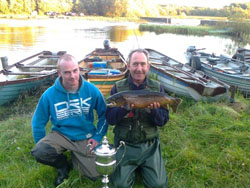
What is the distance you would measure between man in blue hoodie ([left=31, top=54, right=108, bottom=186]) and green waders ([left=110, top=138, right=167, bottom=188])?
390 mm

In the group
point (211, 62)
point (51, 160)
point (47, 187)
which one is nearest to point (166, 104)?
point (51, 160)

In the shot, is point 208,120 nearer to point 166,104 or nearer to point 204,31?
point 166,104

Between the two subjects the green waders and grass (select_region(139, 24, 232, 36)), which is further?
grass (select_region(139, 24, 232, 36))

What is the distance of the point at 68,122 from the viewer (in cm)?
317

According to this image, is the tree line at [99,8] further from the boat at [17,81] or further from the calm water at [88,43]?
the boat at [17,81]

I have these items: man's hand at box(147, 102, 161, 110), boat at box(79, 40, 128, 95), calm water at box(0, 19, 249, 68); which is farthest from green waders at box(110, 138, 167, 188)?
calm water at box(0, 19, 249, 68)

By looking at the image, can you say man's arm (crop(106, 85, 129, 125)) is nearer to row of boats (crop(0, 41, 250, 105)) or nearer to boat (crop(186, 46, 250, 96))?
row of boats (crop(0, 41, 250, 105))

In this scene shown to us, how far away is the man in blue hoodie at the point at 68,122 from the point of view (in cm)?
298

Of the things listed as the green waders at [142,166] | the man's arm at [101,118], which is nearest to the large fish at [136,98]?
the man's arm at [101,118]

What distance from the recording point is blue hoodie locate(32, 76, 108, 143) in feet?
10.1

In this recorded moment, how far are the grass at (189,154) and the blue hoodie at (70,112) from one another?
23.6 inches

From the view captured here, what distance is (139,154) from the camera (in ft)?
10.1

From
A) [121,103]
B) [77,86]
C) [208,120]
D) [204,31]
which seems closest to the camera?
[121,103]

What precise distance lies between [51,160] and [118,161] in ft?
2.99
